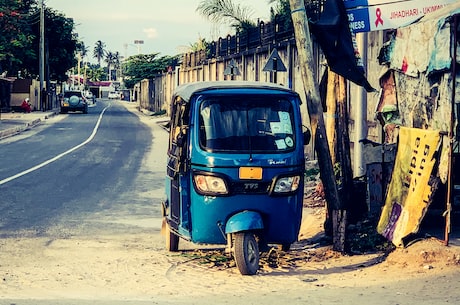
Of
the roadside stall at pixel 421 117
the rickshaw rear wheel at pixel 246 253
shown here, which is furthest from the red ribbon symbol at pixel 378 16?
the rickshaw rear wheel at pixel 246 253

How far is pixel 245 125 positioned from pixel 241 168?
56 cm

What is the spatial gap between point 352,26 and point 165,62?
96.9m

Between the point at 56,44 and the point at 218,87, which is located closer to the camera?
the point at 218,87

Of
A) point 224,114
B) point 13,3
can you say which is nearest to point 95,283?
point 224,114

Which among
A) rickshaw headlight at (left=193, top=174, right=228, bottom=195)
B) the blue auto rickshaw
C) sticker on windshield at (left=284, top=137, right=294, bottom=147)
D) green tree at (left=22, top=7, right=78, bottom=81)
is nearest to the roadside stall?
the blue auto rickshaw

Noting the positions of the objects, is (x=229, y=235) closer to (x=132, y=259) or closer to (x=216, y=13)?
(x=132, y=259)

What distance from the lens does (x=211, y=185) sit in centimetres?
854

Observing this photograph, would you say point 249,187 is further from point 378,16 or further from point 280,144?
point 378,16

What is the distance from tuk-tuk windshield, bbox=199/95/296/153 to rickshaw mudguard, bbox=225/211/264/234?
0.73m

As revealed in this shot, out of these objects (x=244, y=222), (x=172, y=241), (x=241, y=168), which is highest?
(x=241, y=168)

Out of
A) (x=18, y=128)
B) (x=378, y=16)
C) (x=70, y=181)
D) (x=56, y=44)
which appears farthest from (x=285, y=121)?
(x=56, y=44)

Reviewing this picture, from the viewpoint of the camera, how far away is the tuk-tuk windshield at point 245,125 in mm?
8727

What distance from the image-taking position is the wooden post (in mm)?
9836

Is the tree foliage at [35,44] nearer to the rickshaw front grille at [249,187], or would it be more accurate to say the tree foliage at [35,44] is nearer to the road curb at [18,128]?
the road curb at [18,128]
